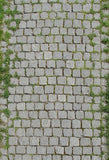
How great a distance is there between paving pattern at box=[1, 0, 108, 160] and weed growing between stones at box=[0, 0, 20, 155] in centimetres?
11

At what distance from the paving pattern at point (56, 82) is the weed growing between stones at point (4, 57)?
0.11 meters

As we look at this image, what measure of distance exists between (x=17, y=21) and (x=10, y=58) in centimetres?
84

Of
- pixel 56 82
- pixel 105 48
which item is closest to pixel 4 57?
pixel 56 82

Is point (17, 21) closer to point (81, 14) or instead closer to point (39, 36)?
point (39, 36)

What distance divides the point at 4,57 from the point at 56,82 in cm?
128

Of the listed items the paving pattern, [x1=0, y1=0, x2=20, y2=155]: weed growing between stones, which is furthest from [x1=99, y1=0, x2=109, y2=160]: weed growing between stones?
[x1=0, y1=0, x2=20, y2=155]: weed growing between stones

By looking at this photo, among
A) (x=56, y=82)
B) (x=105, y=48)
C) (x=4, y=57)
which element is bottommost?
(x=56, y=82)

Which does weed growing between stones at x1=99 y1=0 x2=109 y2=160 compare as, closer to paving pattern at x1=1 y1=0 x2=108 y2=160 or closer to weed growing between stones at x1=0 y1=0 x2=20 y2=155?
paving pattern at x1=1 y1=0 x2=108 y2=160

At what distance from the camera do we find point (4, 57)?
5.17 metres

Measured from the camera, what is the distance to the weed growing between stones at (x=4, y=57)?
5027 millimetres

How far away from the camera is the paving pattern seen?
196 inches

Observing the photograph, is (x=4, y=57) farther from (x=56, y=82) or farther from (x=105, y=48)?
(x=105, y=48)

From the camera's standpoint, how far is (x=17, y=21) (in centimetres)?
521

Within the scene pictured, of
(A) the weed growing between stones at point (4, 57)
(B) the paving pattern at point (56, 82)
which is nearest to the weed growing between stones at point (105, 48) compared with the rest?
(B) the paving pattern at point (56, 82)
